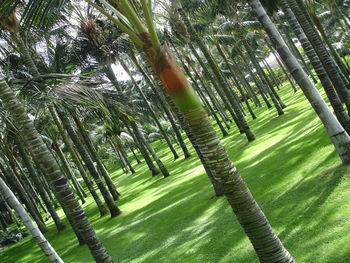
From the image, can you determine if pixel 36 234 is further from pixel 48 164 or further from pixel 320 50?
pixel 320 50

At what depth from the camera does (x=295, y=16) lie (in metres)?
8.84

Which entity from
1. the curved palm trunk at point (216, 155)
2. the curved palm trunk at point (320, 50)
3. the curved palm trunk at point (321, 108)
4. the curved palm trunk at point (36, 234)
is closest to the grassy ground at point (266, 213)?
the curved palm trunk at point (321, 108)

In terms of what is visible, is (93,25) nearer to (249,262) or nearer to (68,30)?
(68,30)

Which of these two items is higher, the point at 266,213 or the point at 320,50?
the point at 320,50

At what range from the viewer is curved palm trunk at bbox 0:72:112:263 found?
239 inches

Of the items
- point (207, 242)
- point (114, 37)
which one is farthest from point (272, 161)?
point (114, 37)

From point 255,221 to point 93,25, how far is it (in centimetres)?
1814

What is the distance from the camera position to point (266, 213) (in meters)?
7.46

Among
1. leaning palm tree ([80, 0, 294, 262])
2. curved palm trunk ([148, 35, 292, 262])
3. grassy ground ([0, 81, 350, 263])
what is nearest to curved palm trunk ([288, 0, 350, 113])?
grassy ground ([0, 81, 350, 263])

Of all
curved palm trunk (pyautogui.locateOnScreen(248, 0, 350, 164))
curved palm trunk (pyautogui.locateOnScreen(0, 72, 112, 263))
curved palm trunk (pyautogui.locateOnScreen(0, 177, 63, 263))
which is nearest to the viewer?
curved palm trunk (pyautogui.locateOnScreen(0, 72, 112, 263))

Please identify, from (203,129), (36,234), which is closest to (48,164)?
(36,234)

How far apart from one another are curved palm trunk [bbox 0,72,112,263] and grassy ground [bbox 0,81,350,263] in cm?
231

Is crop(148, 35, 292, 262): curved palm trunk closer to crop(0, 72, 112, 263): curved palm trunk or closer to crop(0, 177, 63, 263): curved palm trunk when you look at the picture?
crop(0, 72, 112, 263): curved palm trunk

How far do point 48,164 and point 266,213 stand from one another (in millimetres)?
4984
